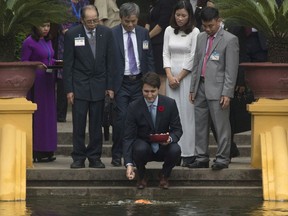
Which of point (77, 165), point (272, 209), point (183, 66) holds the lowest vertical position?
point (272, 209)

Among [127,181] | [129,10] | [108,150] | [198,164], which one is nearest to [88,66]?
[129,10]

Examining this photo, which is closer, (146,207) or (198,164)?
(146,207)

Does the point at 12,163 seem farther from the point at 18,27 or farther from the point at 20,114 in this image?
the point at 18,27

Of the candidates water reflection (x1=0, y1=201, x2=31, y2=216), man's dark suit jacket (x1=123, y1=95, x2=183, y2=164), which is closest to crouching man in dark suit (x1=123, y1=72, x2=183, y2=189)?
man's dark suit jacket (x1=123, y1=95, x2=183, y2=164)

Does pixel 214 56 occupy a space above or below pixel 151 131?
above

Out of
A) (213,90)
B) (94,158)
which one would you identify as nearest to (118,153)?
(94,158)

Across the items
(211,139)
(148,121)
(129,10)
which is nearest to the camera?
(148,121)

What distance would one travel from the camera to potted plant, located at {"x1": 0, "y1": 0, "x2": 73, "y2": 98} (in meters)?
16.1

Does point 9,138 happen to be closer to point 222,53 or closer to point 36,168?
point 36,168

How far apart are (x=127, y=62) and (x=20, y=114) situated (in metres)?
1.44

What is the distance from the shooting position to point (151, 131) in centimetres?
1566

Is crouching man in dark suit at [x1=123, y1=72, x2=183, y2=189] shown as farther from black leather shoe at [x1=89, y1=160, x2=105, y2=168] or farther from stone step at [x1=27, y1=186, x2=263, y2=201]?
black leather shoe at [x1=89, y1=160, x2=105, y2=168]

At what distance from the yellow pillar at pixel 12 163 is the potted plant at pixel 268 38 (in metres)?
2.73

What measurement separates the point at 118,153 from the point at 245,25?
6.98 ft
